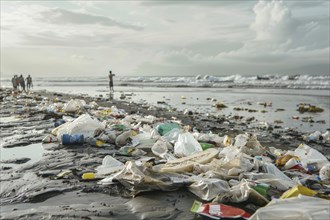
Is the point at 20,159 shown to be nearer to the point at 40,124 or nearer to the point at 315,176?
the point at 40,124

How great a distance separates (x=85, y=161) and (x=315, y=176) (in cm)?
343

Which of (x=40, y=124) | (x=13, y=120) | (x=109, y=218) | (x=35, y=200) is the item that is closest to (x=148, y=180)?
(x=109, y=218)

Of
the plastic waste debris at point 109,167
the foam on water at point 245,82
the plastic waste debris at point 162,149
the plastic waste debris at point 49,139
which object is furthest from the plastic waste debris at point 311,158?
the foam on water at point 245,82

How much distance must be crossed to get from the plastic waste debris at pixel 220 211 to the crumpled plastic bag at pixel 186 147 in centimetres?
227

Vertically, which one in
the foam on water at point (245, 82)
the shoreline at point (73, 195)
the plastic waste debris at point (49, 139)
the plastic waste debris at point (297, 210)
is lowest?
the shoreline at point (73, 195)

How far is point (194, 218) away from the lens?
307cm

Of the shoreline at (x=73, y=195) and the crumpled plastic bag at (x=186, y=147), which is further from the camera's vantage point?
the crumpled plastic bag at (x=186, y=147)

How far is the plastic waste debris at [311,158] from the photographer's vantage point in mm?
5043

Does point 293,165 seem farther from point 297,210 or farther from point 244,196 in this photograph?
point 297,210

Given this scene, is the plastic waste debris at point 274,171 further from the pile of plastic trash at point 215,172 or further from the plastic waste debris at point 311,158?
the plastic waste debris at point 311,158

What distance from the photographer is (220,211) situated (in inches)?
115

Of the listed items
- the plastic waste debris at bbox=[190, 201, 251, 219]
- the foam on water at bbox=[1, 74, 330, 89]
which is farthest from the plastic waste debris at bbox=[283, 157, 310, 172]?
the foam on water at bbox=[1, 74, 330, 89]

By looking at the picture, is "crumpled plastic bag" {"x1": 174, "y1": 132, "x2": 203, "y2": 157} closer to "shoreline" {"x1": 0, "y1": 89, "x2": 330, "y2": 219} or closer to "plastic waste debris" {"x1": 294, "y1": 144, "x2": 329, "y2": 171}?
"shoreline" {"x1": 0, "y1": 89, "x2": 330, "y2": 219}

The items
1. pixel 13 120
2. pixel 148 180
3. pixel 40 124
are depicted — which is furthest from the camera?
pixel 13 120
